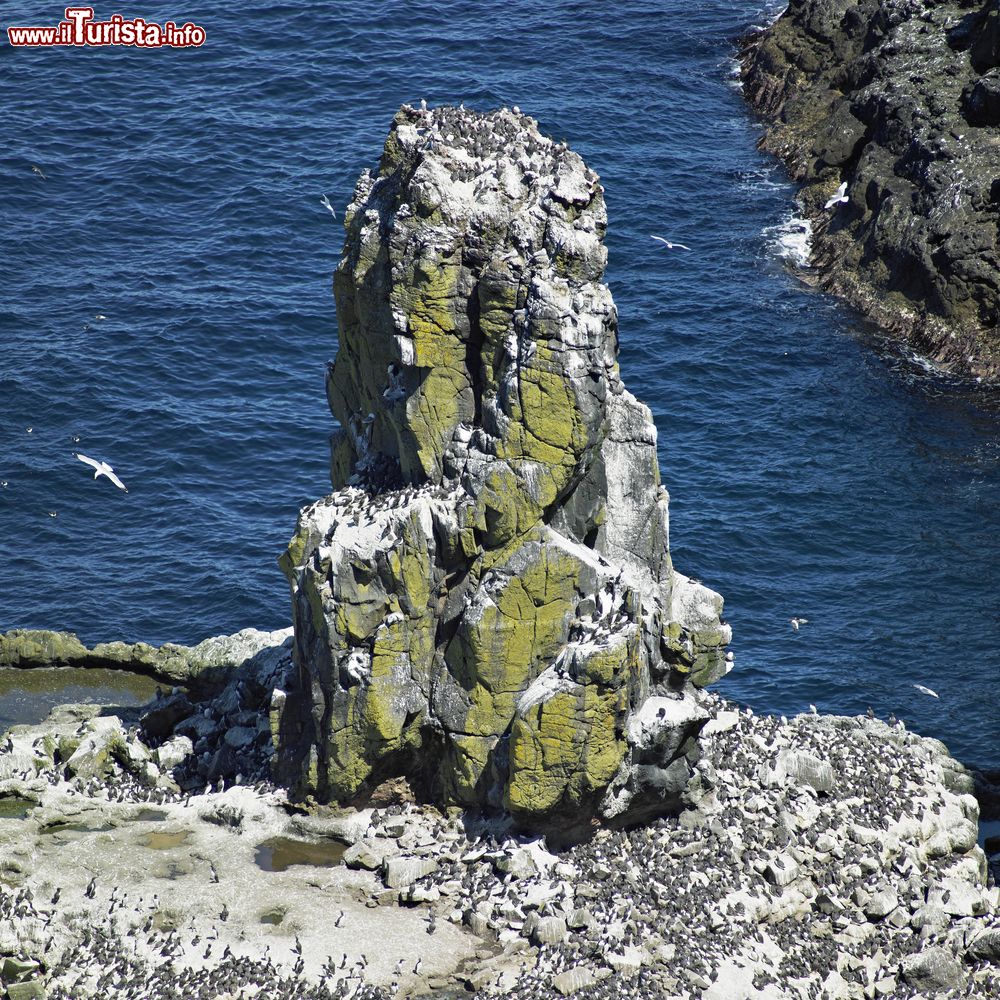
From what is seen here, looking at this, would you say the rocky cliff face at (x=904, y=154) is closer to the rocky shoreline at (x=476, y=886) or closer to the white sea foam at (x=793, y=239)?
the white sea foam at (x=793, y=239)

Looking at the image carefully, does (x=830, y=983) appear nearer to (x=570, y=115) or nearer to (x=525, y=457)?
(x=525, y=457)

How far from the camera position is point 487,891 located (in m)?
47.6

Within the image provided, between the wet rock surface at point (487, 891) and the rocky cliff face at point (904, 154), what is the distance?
39.4m

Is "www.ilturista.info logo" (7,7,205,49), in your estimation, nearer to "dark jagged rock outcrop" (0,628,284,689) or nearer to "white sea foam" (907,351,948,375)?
"white sea foam" (907,351,948,375)

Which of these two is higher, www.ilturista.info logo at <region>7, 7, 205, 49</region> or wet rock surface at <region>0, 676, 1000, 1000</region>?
www.ilturista.info logo at <region>7, 7, 205, 49</region>

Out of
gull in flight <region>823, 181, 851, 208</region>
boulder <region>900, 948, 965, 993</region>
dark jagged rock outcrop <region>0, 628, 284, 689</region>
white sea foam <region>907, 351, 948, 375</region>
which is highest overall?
gull in flight <region>823, 181, 851, 208</region>

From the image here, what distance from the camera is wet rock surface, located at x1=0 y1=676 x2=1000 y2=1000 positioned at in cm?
4528

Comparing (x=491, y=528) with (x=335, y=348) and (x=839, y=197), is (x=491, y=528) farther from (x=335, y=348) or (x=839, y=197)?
(x=839, y=197)

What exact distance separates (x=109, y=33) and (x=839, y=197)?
48.7 metres

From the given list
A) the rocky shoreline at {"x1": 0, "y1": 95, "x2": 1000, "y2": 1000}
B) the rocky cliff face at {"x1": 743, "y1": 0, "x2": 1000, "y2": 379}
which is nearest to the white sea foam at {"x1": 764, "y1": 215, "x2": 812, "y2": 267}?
the rocky cliff face at {"x1": 743, "y1": 0, "x2": 1000, "y2": 379}

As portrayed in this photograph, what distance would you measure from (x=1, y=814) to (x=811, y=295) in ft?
186

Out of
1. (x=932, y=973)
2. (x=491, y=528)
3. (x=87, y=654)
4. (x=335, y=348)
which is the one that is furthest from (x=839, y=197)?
(x=932, y=973)

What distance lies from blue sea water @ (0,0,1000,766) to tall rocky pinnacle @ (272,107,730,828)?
1901 centimetres

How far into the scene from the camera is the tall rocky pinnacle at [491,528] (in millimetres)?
46906
